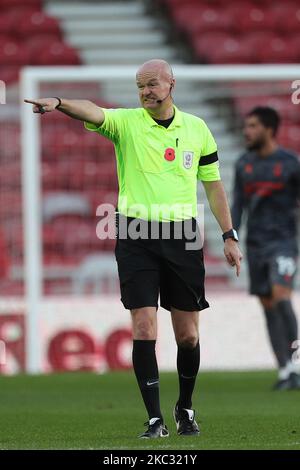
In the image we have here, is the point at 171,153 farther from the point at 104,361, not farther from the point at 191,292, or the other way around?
the point at 104,361

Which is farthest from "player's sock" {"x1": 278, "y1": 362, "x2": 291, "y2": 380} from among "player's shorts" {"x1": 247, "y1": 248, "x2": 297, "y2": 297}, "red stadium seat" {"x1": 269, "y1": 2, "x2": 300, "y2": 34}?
"red stadium seat" {"x1": 269, "y1": 2, "x2": 300, "y2": 34}

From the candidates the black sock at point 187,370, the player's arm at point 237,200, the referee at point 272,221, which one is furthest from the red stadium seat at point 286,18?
the black sock at point 187,370

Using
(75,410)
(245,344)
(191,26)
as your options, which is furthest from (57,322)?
(191,26)

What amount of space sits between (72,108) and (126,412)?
2.84 meters

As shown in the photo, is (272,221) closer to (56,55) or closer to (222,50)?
(222,50)

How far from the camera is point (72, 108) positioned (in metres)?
6.97

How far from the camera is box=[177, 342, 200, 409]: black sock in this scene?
751 centimetres

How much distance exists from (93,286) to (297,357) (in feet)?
8.63

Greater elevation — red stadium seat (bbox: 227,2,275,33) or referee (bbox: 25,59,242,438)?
red stadium seat (bbox: 227,2,275,33)

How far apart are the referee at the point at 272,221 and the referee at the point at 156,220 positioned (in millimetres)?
3903

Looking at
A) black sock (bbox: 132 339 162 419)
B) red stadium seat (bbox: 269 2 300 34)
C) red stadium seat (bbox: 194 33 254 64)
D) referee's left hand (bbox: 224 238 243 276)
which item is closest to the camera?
black sock (bbox: 132 339 162 419)

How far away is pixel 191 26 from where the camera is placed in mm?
18688
